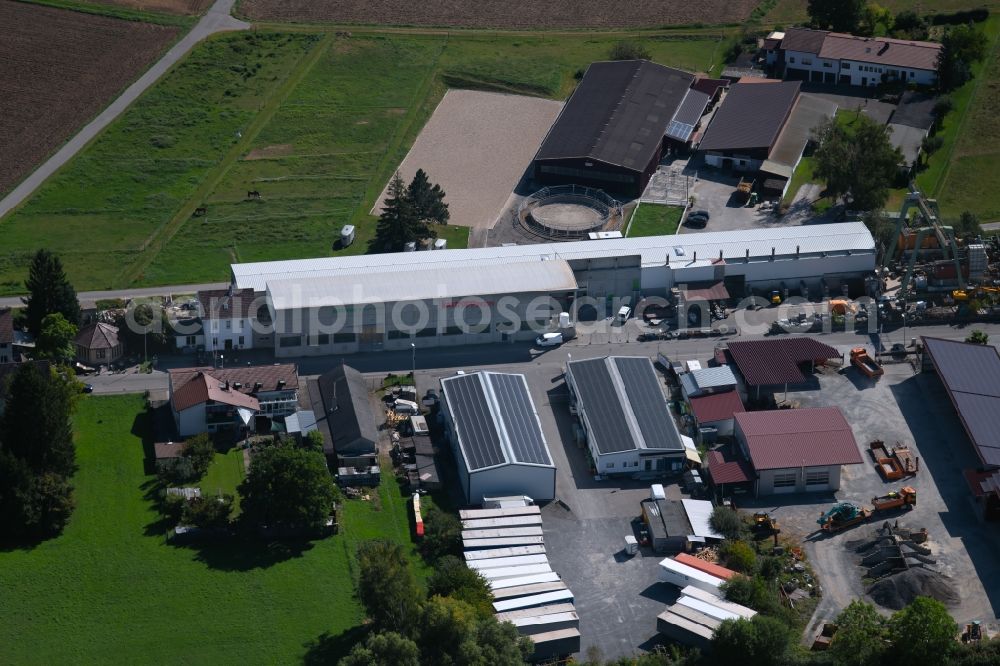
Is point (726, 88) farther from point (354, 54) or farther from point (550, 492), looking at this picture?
point (550, 492)

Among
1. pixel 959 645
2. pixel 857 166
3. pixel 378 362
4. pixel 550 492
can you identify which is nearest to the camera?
pixel 959 645

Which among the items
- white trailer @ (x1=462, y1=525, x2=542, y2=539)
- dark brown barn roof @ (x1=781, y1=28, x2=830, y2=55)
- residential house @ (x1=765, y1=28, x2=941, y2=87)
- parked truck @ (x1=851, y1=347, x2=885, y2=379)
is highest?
dark brown barn roof @ (x1=781, y1=28, x2=830, y2=55)

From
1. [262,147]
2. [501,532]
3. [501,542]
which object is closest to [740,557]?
[501,542]

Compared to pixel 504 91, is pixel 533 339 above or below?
below

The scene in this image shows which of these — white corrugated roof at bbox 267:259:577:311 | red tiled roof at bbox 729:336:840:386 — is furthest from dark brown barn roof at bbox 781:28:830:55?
red tiled roof at bbox 729:336:840:386

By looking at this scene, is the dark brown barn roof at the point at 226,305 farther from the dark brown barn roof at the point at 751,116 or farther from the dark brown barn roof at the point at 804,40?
the dark brown barn roof at the point at 804,40

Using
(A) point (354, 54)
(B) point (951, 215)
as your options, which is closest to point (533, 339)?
(B) point (951, 215)

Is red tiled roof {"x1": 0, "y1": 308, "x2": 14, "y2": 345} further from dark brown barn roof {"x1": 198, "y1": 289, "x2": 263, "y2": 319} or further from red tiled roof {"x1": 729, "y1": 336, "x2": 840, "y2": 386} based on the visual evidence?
red tiled roof {"x1": 729, "y1": 336, "x2": 840, "y2": 386}
